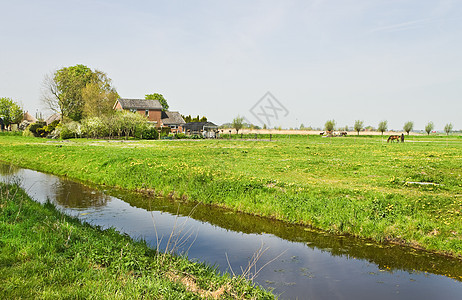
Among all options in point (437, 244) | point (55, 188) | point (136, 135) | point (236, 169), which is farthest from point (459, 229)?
point (136, 135)

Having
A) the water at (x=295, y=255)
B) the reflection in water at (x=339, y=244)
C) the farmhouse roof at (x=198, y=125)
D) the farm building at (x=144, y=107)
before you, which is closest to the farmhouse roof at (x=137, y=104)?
the farm building at (x=144, y=107)

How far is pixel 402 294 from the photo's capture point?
754 centimetres

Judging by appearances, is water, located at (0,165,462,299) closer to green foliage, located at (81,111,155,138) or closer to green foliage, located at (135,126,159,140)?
green foliage, located at (81,111,155,138)

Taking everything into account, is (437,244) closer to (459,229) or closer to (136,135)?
(459,229)

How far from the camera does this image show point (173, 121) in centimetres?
10100

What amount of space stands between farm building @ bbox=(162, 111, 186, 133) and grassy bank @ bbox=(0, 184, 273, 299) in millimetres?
89707

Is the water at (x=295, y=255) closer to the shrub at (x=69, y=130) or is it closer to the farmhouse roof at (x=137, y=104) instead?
the shrub at (x=69, y=130)

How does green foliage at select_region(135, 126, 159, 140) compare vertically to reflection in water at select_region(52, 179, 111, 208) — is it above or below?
above

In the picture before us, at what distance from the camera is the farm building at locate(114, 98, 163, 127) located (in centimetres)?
9006

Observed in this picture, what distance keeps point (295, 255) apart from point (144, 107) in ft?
294

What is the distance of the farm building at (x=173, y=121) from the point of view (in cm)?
9862

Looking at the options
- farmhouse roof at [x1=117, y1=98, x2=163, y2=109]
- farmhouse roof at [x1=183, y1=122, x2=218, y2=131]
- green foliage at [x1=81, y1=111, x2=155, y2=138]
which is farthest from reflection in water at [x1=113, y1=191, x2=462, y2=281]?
farmhouse roof at [x1=117, y1=98, x2=163, y2=109]

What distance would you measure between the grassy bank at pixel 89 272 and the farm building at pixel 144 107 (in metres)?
84.7

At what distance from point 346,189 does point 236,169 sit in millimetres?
7789
